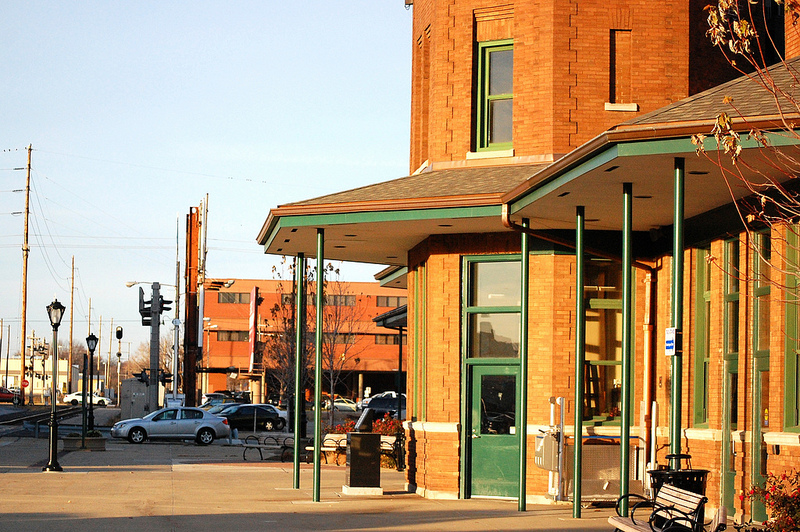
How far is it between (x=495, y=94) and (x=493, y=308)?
146 inches

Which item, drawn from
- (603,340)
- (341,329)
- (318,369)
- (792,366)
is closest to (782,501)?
(792,366)

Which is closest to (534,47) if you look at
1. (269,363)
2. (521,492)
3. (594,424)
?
(594,424)

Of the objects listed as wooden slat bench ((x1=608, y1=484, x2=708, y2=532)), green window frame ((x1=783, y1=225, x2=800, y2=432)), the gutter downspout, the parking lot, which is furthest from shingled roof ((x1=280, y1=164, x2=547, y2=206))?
wooden slat bench ((x1=608, y1=484, x2=708, y2=532))

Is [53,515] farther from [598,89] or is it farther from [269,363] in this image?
[269,363]

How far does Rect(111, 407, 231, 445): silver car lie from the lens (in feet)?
125

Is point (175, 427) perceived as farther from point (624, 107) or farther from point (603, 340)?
point (624, 107)

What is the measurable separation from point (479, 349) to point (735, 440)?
4.85 meters

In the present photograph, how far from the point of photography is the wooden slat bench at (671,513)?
9664mm

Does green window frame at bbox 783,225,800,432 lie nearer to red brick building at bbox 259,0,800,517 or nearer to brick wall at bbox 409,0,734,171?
red brick building at bbox 259,0,800,517

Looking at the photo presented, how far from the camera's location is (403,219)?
52.0 ft

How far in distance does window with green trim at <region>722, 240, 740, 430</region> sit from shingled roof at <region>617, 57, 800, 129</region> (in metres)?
2.74

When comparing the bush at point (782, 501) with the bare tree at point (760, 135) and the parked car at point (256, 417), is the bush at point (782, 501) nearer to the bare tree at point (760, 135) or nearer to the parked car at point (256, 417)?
the bare tree at point (760, 135)

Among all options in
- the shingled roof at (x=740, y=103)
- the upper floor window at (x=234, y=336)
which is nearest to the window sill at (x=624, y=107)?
the shingled roof at (x=740, y=103)

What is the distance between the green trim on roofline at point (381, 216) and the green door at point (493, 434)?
3026mm
